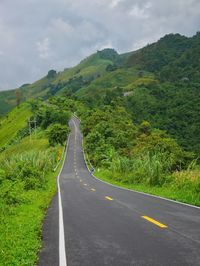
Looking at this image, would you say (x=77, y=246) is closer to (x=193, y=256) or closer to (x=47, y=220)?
(x=193, y=256)

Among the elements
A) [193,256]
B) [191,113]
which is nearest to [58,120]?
[191,113]

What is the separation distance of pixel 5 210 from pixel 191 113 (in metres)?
117

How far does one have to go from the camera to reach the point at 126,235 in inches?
375

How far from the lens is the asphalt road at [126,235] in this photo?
24.3 ft

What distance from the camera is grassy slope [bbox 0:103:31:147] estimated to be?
126675mm

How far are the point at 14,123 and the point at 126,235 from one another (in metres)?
137

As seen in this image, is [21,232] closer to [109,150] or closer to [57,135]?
[109,150]

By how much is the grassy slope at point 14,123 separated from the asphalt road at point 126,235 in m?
107

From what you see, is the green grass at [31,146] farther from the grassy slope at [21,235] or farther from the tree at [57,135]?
the grassy slope at [21,235]

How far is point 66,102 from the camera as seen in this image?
150 m

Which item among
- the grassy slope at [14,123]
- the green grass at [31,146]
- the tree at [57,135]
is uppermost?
the grassy slope at [14,123]

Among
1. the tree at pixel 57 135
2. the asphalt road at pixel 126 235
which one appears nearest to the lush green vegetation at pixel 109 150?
the tree at pixel 57 135

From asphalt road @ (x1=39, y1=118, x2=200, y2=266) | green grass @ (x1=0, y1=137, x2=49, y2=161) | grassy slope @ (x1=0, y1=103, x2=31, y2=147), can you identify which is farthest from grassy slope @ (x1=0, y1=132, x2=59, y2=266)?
grassy slope @ (x1=0, y1=103, x2=31, y2=147)

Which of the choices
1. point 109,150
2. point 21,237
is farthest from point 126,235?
point 109,150
